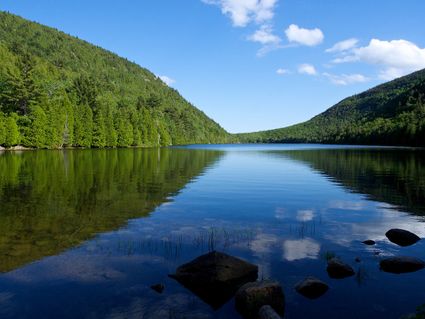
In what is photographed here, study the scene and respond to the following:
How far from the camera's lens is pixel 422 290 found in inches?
536

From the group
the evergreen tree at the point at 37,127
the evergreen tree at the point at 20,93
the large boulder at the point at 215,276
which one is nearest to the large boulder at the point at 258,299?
the large boulder at the point at 215,276

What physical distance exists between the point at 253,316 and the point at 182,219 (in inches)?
548

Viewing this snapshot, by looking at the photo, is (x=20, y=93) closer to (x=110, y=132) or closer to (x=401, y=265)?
(x=110, y=132)

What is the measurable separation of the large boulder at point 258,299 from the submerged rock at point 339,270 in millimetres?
3976

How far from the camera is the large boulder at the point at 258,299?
37.6ft

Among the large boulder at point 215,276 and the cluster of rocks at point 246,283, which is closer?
the cluster of rocks at point 246,283

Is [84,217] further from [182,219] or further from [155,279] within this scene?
[155,279]

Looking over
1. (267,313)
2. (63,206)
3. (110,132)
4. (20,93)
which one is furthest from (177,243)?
(110,132)

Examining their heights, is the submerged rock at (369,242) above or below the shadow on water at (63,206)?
below

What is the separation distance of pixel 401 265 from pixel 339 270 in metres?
2.93

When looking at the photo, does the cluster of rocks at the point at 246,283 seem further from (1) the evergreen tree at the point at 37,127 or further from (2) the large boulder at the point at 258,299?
(1) the evergreen tree at the point at 37,127

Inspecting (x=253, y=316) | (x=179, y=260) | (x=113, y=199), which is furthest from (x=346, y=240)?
(x=113, y=199)

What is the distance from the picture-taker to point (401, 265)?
1579 centimetres

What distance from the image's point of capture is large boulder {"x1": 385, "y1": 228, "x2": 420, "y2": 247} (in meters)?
19.9
